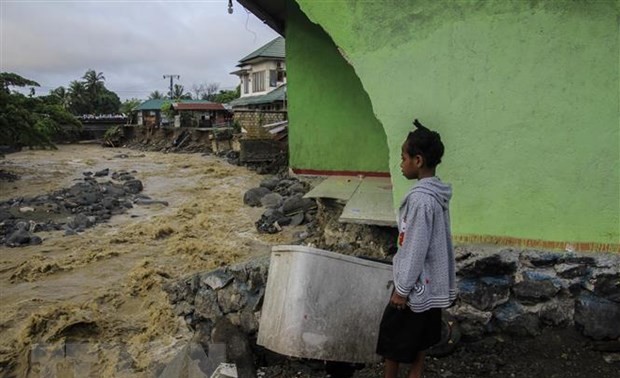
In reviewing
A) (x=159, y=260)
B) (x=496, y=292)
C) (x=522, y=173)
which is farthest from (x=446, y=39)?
(x=159, y=260)

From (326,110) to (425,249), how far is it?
203 inches

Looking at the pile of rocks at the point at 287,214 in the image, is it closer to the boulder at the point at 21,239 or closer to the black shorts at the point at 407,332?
the boulder at the point at 21,239

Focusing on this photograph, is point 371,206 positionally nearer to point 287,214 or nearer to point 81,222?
point 287,214

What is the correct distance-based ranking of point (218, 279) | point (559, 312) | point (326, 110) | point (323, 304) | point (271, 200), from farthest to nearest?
point (271, 200) < point (326, 110) < point (218, 279) < point (559, 312) < point (323, 304)

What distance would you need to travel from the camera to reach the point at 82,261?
9367 millimetres

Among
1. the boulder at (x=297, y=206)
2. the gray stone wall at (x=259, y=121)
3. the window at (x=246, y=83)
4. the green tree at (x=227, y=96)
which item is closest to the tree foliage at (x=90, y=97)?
the green tree at (x=227, y=96)

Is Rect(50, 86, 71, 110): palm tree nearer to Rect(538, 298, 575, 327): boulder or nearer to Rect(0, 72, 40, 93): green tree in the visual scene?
Rect(0, 72, 40, 93): green tree

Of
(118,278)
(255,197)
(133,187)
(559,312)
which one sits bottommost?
(118,278)

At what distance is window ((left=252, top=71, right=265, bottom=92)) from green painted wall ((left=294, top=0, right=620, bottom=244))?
3314cm

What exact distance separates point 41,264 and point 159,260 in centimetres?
226

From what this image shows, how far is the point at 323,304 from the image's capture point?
292 cm

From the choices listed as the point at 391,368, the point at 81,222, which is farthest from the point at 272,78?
the point at 391,368

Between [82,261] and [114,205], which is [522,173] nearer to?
[82,261]

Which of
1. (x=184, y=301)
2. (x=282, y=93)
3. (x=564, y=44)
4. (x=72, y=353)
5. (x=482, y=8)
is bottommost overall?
(x=72, y=353)
